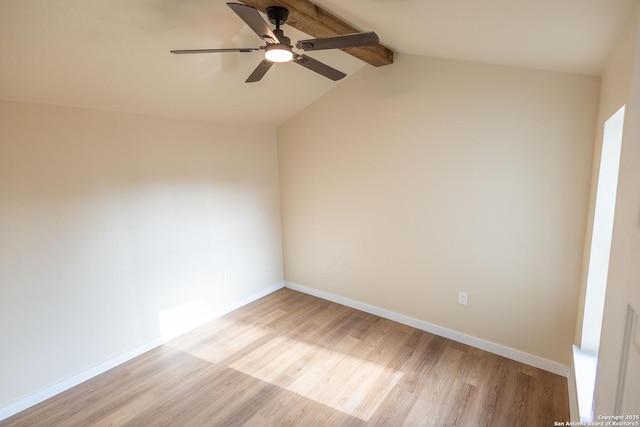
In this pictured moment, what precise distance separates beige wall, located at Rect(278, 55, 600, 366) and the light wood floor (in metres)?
0.39

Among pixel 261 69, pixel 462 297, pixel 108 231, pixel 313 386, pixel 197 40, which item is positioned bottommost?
pixel 313 386

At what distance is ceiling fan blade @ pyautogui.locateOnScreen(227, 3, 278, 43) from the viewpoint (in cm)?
140

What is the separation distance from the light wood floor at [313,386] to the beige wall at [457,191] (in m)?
0.39

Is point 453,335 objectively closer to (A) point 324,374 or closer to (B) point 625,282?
(A) point 324,374

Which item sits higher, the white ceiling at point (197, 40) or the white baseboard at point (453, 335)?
the white ceiling at point (197, 40)

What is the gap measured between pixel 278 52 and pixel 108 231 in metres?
1.97

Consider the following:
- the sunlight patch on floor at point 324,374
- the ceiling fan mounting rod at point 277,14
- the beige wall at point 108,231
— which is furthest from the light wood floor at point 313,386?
the ceiling fan mounting rod at point 277,14

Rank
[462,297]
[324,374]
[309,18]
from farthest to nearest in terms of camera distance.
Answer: [462,297] < [324,374] < [309,18]

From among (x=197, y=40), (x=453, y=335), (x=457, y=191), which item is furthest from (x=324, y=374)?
(x=197, y=40)

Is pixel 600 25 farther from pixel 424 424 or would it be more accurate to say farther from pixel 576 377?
pixel 424 424

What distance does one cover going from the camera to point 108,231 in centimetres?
258

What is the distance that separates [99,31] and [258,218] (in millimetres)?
2408

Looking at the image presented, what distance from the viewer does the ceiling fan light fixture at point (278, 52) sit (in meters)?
1.75

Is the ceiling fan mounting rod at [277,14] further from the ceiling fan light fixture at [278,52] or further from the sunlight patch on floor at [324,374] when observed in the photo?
the sunlight patch on floor at [324,374]
